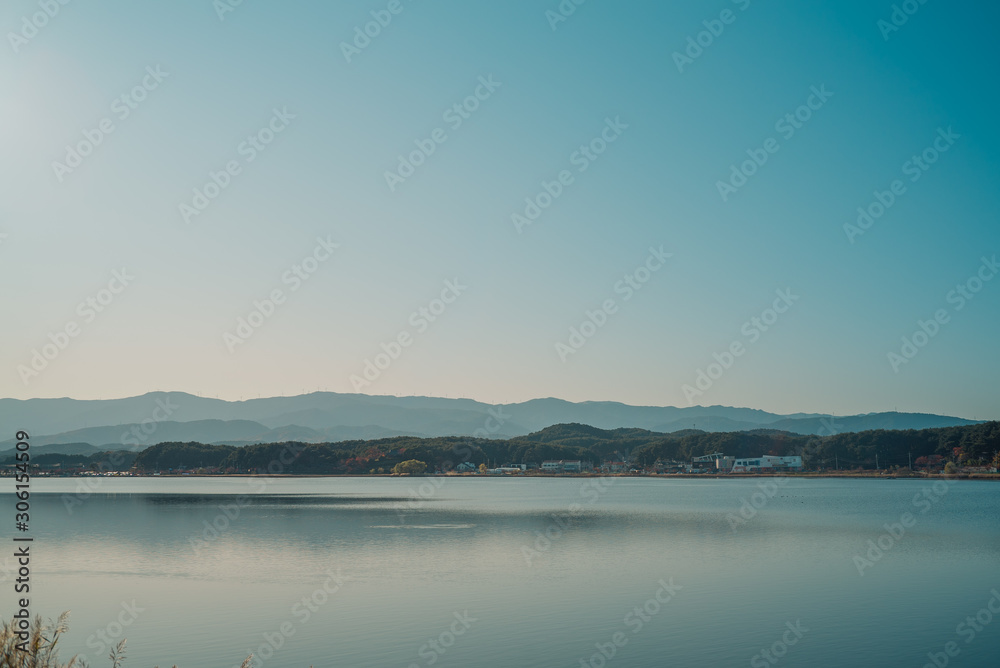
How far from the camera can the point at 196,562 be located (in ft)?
119

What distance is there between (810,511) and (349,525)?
39732 mm

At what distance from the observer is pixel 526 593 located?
27.8 meters

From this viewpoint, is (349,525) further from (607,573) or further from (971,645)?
(971,645)

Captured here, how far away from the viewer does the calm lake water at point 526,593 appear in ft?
66.8

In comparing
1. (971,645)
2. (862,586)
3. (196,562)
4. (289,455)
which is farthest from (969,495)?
(289,455)

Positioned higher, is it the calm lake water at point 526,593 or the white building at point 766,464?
the calm lake water at point 526,593
